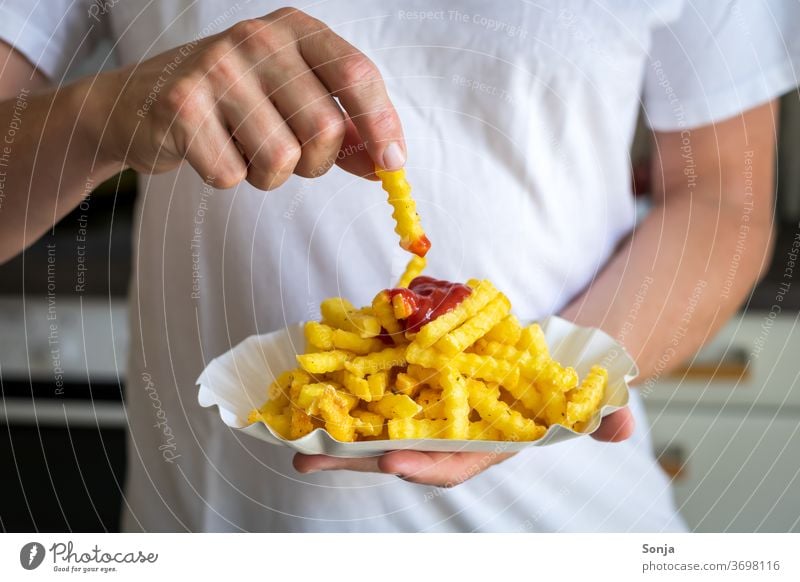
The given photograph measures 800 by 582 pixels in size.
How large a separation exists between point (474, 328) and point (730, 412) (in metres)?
0.92

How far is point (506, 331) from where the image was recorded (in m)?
0.55

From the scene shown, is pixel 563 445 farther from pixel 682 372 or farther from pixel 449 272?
pixel 682 372

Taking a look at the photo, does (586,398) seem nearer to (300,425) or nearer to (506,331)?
(506,331)

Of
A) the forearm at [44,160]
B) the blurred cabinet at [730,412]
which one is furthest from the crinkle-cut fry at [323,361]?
the blurred cabinet at [730,412]

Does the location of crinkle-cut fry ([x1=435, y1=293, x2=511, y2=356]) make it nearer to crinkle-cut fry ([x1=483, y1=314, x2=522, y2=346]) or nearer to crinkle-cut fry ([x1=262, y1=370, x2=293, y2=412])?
crinkle-cut fry ([x1=483, y1=314, x2=522, y2=346])

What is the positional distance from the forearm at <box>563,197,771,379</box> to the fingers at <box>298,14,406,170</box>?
362 mm

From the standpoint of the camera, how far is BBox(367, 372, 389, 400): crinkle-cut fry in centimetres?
52

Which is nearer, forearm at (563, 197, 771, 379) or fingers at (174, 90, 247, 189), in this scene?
fingers at (174, 90, 247, 189)

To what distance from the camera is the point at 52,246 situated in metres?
1.22

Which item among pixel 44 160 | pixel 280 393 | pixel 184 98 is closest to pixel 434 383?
pixel 280 393

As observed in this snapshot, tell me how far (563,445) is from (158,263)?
1.44ft

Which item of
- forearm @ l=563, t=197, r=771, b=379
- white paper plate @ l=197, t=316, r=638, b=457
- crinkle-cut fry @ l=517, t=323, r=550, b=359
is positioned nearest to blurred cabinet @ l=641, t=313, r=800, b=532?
forearm @ l=563, t=197, r=771, b=379

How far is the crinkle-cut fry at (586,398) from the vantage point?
513mm
